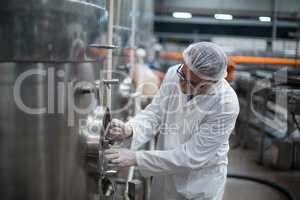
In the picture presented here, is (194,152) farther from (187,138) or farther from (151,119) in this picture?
(151,119)

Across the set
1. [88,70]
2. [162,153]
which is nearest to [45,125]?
[88,70]

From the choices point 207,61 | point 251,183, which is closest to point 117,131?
point 207,61

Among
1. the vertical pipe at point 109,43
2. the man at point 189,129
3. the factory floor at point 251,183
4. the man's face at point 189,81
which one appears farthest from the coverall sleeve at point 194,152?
the factory floor at point 251,183

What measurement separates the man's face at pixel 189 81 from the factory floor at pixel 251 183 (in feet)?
5.56

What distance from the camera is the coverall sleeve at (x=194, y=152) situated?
1.29 metres

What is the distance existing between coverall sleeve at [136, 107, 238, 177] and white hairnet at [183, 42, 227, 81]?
5.9 inches

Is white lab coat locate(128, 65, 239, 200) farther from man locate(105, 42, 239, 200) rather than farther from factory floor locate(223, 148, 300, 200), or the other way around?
factory floor locate(223, 148, 300, 200)

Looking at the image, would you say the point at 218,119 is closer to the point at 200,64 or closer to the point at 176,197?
the point at 200,64

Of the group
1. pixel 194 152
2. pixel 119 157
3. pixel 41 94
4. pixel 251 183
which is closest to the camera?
pixel 41 94

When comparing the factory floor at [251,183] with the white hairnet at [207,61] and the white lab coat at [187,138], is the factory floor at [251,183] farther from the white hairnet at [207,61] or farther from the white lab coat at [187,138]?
the white hairnet at [207,61]

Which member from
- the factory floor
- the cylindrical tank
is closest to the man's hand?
the cylindrical tank

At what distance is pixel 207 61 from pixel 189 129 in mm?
278

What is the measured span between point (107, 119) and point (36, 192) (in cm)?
40

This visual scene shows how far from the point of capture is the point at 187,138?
1426mm
